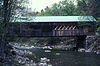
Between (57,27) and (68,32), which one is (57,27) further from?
(68,32)

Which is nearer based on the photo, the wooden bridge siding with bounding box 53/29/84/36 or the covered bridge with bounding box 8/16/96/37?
the covered bridge with bounding box 8/16/96/37

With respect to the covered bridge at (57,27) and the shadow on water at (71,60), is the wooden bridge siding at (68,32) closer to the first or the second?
the covered bridge at (57,27)

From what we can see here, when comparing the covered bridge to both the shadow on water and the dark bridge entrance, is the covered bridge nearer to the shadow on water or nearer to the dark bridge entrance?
the dark bridge entrance

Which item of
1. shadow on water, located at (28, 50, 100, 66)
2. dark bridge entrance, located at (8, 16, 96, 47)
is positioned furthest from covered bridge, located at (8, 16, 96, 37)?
shadow on water, located at (28, 50, 100, 66)

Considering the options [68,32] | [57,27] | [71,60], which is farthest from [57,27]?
[71,60]

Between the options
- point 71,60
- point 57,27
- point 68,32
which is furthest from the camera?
point 57,27

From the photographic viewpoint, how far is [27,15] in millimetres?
12797

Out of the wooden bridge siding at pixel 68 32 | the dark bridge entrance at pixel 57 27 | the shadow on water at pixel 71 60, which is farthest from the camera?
the wooden bridge siding at pixel 68 32

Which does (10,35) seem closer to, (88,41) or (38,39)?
(88,41)

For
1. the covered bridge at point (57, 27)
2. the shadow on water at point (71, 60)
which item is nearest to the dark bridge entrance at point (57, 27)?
the covered bridge at point (57, 27)

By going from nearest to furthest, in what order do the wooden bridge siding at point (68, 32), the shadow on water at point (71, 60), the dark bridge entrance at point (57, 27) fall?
the shadow on water at point (71, 60) < the dark bridge entrance at point (57, 27) < the wooden bridge siding at point (68, 32)

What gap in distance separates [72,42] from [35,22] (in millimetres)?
12577

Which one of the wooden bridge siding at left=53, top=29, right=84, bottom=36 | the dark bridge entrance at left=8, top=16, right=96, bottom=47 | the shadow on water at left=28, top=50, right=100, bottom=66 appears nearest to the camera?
the shadow on water at left=28, top=50, right=100, bottom=66

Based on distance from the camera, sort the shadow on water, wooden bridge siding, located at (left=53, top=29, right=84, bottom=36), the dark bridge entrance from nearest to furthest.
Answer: the shadow on water, the dark bridge entrance, wooden bridge siding, located at (left=53, top=29, right=84, bottom=36)
